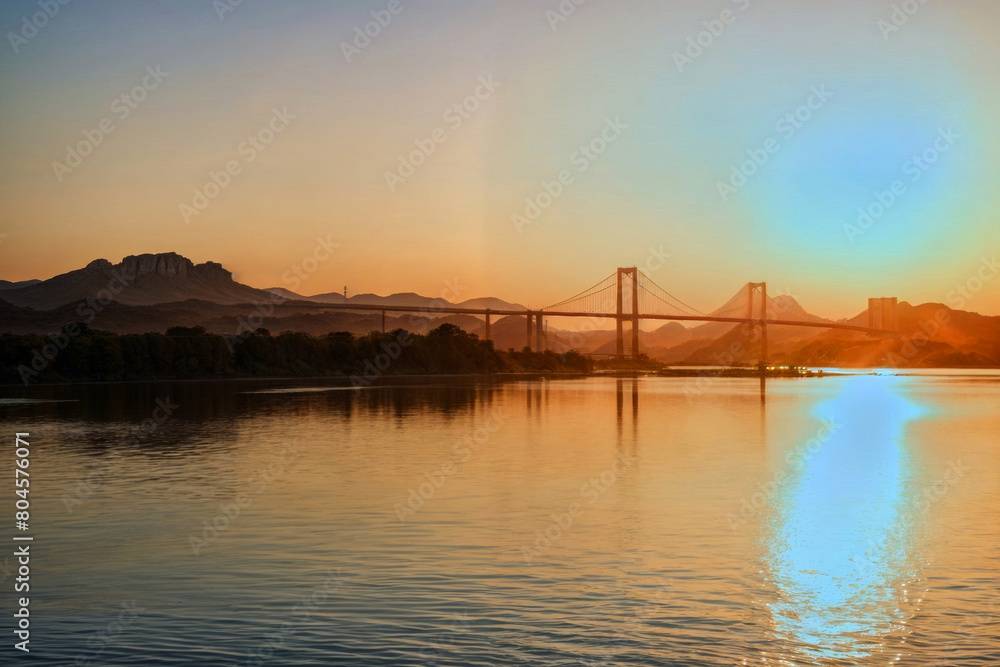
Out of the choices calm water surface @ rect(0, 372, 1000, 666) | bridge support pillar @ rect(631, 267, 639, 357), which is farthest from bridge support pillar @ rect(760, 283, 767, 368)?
calm water surface @ rect(0, 372, 1000, 666)

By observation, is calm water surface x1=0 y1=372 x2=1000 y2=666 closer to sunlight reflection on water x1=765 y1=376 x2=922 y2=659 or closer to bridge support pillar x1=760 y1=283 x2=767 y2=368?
sunlight reflection on water x1=765 y1=376 x2=922 y2=659

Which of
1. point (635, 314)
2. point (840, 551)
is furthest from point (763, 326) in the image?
point (840, 551)

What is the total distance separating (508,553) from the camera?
10484 millimetres

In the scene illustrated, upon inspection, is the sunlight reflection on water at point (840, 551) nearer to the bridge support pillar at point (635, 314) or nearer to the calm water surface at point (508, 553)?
the calm water surface at point (508, 553)

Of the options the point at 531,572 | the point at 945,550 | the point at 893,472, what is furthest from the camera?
the point at 893,472

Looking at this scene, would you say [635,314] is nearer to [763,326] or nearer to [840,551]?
[763,326]

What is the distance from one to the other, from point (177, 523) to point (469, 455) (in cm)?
994

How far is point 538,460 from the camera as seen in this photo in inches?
818

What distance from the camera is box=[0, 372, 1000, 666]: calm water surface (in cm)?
711

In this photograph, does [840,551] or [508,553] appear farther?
[840,551]

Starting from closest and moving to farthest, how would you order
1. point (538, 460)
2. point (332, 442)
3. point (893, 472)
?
point (893, 472)
point (538, 460)
point (332, 442)

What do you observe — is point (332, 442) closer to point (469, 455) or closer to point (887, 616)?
point (469, 455)

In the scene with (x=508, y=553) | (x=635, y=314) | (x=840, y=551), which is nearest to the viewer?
(x=508, y=553)

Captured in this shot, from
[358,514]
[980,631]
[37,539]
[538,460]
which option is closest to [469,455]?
[538,460]
